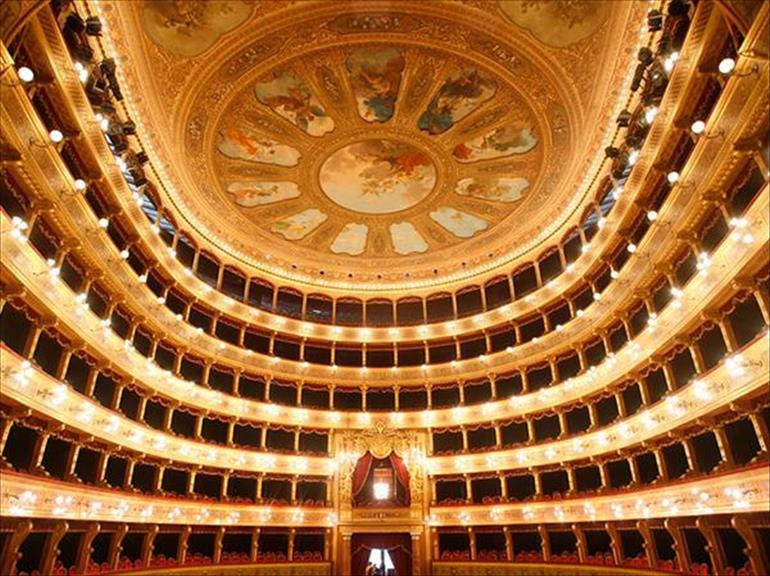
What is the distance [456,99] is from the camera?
66.2 ft

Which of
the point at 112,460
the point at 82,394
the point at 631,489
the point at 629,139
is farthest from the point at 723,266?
the point at 112,460

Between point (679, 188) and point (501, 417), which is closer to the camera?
point (679, 188)

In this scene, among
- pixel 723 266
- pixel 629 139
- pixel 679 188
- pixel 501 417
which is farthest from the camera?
pixel 501 417

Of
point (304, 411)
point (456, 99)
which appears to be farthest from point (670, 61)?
point (304, 411)

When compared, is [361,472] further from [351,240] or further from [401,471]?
[351,240]

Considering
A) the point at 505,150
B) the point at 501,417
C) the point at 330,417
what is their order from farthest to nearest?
the point at 330,417 < the point at 501,417 < the point at 505,150

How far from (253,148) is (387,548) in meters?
19.5

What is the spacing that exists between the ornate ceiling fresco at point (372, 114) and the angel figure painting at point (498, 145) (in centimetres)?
8

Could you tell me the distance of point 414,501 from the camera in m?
25.8

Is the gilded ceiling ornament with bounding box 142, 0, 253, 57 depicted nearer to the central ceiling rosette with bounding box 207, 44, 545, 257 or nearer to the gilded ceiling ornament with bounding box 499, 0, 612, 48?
the central ceiling rosette with bounding box 207, 44, 545, 257

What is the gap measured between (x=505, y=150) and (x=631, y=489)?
14.0m

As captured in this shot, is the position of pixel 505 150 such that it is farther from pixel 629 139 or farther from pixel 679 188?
pixel 679 188

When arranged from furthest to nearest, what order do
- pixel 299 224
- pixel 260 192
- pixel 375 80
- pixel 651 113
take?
1. pixel 299 224
2. pixel 260 192
3. pixel 375 80
4. pixel 651 113

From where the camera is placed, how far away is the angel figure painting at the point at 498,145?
21.5 metres
